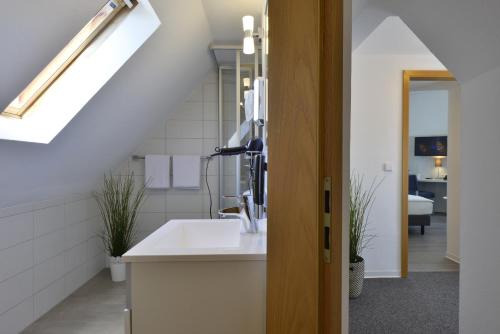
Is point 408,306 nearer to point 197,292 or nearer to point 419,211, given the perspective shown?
point 197,292

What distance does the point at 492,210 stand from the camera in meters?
1.32

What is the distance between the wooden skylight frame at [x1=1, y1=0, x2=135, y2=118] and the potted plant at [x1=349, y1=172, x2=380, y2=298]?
7.06ft

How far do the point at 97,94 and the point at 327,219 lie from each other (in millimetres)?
1862

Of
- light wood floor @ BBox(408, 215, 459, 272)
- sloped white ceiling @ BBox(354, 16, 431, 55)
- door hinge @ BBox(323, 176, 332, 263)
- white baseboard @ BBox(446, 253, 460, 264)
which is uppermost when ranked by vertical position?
sloped white ceiling @ BBox(354, 16, 431, 55)

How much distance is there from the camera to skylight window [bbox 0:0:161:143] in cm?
181

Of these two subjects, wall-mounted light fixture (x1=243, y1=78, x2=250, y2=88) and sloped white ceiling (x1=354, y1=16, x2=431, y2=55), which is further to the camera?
wall-mounted light fixture (x1=243, y1=78, x2=250, y2=88)

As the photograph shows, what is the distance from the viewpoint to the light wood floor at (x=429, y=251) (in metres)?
3.57

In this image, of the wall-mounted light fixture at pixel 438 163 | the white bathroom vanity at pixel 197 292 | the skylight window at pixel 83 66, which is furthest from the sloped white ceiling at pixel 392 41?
the wall-mounted light fixture at pixel 438 163

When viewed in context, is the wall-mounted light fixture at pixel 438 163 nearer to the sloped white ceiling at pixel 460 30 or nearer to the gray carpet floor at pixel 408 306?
the gray carpet floor at pixel 408 306

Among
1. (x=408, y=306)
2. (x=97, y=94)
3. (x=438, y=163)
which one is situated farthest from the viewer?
(x=438, y=163)

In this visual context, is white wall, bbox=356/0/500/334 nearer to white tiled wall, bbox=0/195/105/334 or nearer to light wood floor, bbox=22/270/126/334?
light wood floor, bbox=22/270/126/334

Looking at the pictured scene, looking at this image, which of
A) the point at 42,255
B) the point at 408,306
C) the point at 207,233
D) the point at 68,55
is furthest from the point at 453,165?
the point at 42,255

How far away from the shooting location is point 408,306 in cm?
257

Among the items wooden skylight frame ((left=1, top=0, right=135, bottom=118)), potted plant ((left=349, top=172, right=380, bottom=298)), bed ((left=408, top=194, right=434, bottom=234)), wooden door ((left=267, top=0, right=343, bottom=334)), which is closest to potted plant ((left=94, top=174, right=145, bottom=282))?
wooden skylight frame ((left=1, top=0, right=135, bottom=118))
